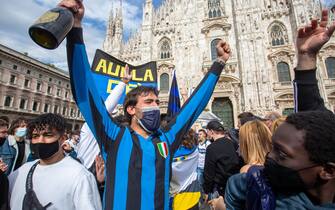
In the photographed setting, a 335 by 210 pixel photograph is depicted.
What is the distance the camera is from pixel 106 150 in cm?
142

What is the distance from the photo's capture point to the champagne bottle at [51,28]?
89 cm

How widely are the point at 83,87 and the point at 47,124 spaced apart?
761 millimetres

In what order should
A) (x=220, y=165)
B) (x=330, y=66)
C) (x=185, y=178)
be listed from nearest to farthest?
(x=220, y=165)
(x=185, y=178)
(x=330, y=66)

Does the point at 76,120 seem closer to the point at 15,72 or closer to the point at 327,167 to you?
the point at 15,72

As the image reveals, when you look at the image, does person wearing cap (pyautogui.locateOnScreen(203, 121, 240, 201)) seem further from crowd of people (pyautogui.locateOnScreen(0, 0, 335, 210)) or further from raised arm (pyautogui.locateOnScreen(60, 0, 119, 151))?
raised arm (pyautogui.locateOnScreen(60, 0, 119, 151))

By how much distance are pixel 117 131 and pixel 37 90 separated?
102 feet

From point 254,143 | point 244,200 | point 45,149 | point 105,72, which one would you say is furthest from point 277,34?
point 45,149

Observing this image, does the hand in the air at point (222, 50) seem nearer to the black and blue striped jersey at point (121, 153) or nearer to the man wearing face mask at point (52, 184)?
the black and blue striped jersey at point (121, 153)

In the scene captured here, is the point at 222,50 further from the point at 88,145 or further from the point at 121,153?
the point at 88,145

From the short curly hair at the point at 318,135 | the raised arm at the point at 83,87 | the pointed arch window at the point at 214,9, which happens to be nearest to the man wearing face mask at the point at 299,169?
the short curly hair at the point at 318,135

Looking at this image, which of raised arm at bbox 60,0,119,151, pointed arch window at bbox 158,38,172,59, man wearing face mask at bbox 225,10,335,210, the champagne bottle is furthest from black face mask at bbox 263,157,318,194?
pointed arch window at bbox 158,38,172,59

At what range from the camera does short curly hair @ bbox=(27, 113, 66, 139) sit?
173 centimetres

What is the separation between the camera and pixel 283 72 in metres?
16.6

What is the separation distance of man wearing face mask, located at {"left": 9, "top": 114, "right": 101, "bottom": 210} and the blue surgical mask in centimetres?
58
